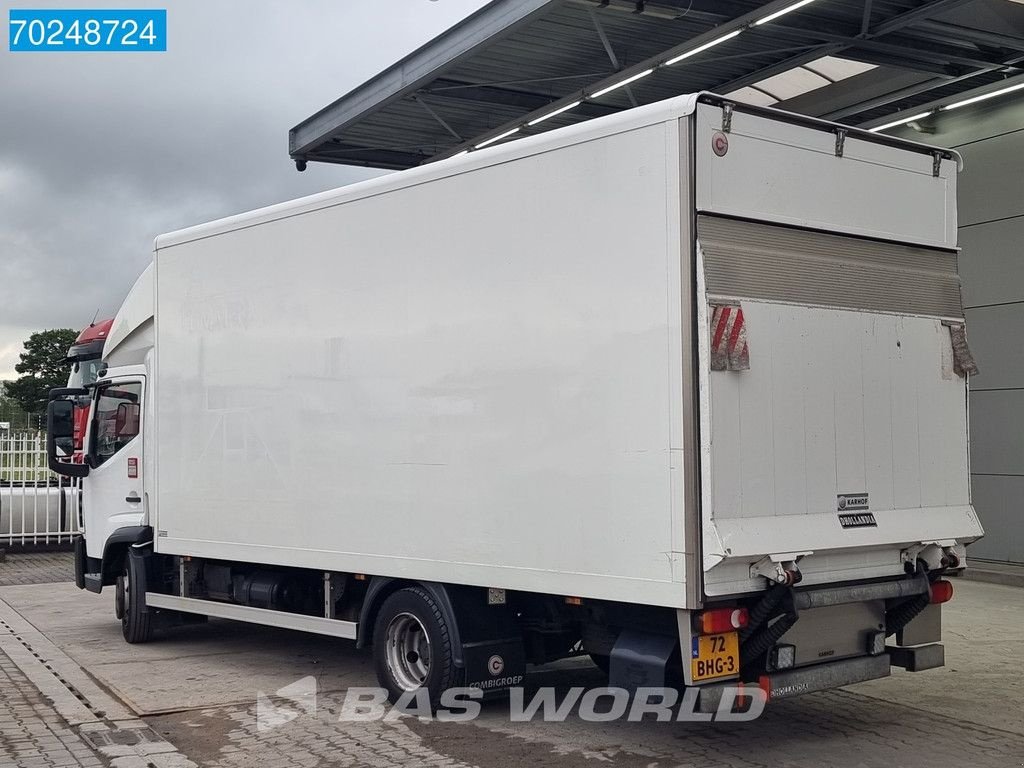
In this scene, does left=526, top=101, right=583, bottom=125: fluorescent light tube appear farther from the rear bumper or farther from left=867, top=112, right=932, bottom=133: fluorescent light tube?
the rear bumper

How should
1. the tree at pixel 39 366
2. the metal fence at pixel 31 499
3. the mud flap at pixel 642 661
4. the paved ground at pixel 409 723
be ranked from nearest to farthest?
the mud flap at pixel 642 661 → the paved ground at pixel 409 723 → the metal fence at pixel 31 499 → the tree at pixel 39 366

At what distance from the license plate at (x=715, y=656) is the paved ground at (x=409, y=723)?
58 centimetres

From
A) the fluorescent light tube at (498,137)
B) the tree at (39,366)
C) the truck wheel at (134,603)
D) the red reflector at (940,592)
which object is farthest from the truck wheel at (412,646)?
the tree at (39,366)

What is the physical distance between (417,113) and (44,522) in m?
9.59

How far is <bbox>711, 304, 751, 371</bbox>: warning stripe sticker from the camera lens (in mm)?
6102

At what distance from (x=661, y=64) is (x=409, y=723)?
8334mm

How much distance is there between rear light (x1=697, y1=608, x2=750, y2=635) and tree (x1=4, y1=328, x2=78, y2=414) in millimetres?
70687

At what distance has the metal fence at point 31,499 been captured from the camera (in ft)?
64.7

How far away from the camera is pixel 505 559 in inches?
275

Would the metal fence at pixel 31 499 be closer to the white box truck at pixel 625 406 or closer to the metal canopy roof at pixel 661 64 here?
the metal canopy roof at pixel 661 64

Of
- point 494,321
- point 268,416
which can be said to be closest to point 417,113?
point 268,416

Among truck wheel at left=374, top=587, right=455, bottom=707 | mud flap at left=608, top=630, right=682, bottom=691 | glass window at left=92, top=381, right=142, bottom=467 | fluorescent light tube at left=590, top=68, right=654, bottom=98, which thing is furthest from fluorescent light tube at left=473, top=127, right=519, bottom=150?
mud flap at left=608, top=630, right=682, bottom=691

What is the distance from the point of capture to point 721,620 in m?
6.17

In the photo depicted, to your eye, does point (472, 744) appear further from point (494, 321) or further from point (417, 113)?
point (417, 113)
